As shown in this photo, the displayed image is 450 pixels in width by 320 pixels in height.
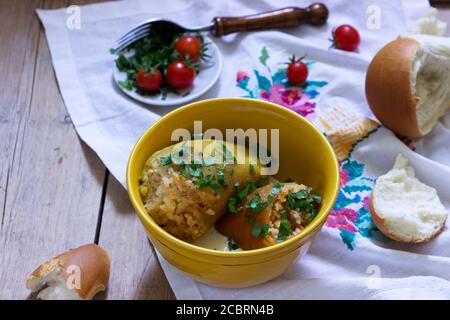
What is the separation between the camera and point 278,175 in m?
1.36

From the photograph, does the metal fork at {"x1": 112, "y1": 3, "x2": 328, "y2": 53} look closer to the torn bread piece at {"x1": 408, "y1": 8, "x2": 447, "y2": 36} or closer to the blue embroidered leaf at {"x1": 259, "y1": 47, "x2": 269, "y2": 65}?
the blue embroidered leaf at {"x1": 259, "y1": 47, "x2": 269, "y2": 65}

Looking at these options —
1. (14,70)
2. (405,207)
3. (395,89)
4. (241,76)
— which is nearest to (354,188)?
(405,207)

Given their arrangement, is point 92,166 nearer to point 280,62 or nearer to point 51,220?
point 51,220

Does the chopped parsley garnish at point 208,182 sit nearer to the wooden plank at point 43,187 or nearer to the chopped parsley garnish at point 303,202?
the chopped parsley garnish at point 303,202

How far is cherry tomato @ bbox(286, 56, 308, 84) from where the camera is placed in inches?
64.4

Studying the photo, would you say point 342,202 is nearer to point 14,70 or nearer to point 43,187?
point 43,187

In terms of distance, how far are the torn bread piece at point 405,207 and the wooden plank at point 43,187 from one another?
0.69 metres

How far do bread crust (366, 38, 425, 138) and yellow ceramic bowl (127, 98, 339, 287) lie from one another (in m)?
0.33

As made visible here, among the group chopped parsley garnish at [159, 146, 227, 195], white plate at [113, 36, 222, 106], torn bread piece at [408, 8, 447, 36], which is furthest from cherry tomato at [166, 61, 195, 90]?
torn bread piece at [408, 8, 447, 36]

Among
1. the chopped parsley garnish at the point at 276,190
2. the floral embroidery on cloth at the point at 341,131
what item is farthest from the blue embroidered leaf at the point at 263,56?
the chopped parsley garnish at the point at 276,190

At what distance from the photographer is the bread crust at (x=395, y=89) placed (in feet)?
4.68
